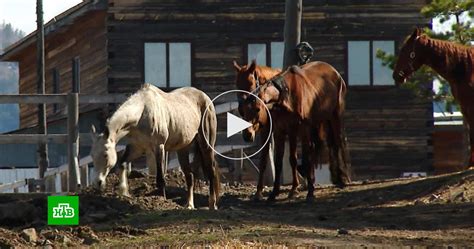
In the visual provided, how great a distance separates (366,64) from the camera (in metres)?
40.0

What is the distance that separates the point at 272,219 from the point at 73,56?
25.7m

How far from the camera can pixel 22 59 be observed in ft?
159

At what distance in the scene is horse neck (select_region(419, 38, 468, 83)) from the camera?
21719 mm

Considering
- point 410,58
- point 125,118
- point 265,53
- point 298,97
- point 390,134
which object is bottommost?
point 390,134

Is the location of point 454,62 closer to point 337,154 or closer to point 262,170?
point 337,154

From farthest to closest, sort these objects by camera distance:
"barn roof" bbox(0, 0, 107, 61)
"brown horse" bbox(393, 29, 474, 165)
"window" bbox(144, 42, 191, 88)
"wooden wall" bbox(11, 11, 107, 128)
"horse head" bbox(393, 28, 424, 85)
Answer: "wooden wall" bbox(11, 11, 107, 128) → "window" bbox(144, 42, 191, 88) → "barn roof" bbox(0, 0, 107, 61) → "horse head" bbox(393, 28, 424, 85) → "brown horse" bbox(393, 29, 474, 165)

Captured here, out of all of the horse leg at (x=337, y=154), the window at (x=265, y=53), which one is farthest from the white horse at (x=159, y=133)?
the window at (x=265, y=53)

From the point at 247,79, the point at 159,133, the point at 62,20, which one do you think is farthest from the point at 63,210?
the point at 62,20

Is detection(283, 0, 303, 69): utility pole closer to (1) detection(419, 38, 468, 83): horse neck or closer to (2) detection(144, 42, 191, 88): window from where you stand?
(1) detection(419, 38, 468, 83): horse neck

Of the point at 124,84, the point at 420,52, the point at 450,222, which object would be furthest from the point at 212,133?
the point at 124,84

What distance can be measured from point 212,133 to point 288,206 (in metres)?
1.65

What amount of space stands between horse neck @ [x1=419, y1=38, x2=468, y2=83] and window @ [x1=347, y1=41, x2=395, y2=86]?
694 inches

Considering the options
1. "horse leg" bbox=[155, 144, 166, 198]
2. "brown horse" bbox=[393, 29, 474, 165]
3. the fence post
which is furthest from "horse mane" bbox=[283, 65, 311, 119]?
the fence post

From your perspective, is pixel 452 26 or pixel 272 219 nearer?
pixel 272 219
